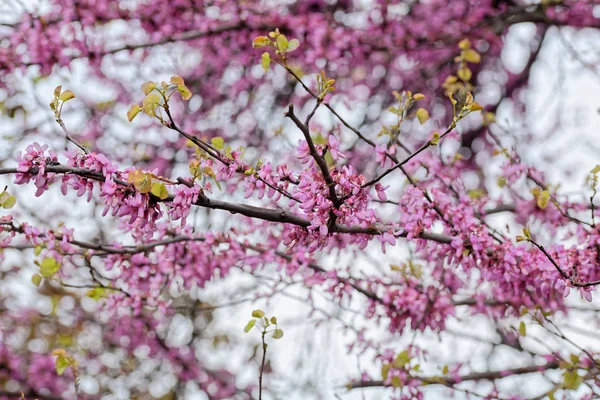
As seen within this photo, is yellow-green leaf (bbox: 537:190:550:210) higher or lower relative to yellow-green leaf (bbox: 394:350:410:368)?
higher

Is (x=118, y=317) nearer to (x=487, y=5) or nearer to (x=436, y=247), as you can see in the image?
(x=436, y=247)

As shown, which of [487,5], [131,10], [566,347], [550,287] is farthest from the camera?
[487,5]

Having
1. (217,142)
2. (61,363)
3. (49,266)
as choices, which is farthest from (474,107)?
(61,363)

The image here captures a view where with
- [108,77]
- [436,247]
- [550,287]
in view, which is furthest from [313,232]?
[108,77]

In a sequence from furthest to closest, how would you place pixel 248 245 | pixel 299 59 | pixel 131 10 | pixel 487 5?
pixel 487 5
pixel 299 59
pixel 131 10
pixel 248 245

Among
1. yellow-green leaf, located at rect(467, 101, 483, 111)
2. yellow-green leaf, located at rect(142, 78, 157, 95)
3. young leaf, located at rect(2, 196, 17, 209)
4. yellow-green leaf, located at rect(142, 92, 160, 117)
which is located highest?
yellow-green leaf, located at rect(467, 101, 483, 111)

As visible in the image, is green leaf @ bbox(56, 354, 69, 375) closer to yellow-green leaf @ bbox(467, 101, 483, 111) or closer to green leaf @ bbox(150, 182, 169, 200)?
green leaf @ bbox(150, 182, 169, 200)

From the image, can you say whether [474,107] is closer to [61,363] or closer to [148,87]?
[148,87]

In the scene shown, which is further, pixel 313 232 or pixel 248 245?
pixel 248 245

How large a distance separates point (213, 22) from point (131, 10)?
0.68 meters

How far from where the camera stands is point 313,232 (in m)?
2.02

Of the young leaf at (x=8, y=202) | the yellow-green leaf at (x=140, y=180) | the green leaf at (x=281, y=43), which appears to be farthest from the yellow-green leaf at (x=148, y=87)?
the young leaf at (x=8, y=202)

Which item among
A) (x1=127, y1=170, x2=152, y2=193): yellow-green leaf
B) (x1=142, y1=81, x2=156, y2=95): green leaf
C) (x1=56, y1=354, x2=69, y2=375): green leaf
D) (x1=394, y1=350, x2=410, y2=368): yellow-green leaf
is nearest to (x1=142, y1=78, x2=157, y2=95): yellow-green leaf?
(x1=142, y1=81, x2=156, y2=95): green leaf

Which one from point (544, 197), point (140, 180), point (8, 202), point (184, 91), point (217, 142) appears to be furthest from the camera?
point (544, 197)
